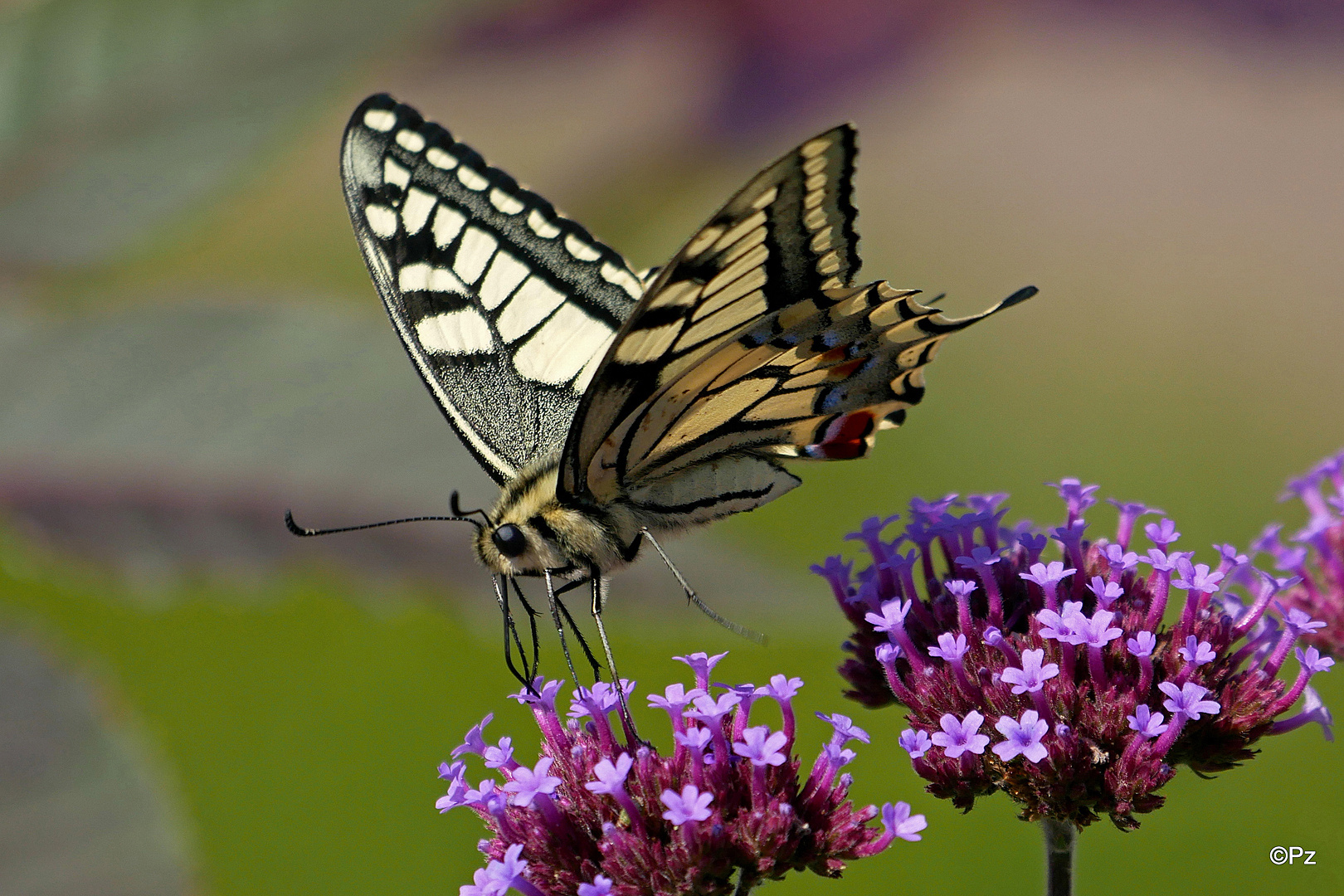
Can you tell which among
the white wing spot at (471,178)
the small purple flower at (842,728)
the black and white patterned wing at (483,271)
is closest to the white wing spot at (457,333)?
the black and white patterned wing at (483,271)

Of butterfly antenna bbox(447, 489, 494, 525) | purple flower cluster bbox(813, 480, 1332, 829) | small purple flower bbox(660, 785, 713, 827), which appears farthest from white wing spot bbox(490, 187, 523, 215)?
small purple flower bbox(660, 785, 713, 827)

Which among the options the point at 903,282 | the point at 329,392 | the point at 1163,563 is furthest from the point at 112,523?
the point at 903,282

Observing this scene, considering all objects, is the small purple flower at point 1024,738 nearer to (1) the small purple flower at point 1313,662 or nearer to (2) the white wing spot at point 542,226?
(1) the small purple flower at point 1313,662

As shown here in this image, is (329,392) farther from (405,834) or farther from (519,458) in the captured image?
(405,834)

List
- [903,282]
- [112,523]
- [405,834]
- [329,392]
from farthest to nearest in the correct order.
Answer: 1. [903,282]
2. [405,834]
3. [329,392]
4. [112,523]

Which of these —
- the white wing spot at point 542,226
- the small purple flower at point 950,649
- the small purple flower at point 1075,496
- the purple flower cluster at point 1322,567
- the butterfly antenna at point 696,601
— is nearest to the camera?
the small purple flower at point 950,649

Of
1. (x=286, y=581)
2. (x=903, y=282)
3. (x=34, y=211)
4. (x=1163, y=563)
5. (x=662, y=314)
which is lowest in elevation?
(x=1163, y=563)

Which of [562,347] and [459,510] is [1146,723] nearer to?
[459,510]
